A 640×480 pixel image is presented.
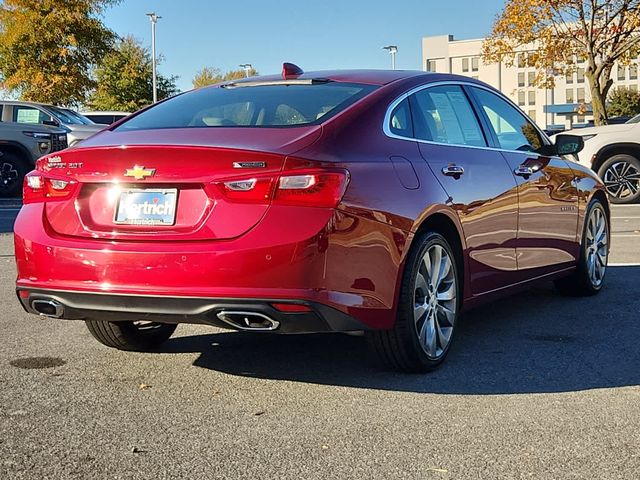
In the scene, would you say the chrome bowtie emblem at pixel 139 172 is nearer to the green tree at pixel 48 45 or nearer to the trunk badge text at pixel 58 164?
the trunk badge text at pixel 58 164

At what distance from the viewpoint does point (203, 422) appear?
3.75 m

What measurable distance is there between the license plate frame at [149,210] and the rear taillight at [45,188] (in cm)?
30

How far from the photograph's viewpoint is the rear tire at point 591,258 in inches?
267

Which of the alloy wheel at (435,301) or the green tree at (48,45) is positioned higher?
the green tree at (48,45)

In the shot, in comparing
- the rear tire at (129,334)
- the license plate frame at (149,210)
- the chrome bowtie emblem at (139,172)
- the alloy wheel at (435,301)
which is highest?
the chrome bowtie emblem at (139,172)

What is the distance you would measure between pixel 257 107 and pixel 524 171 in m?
1.97

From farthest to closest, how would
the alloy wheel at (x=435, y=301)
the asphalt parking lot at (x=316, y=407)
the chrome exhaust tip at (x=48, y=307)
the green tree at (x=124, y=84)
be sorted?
the green tree at (x=124, y=84)
the alloy wheel at (x=435, y=301)
the chrome exhaust tip at (x=48, y=307)
the asphalt parking lot at (x=316, y=407)

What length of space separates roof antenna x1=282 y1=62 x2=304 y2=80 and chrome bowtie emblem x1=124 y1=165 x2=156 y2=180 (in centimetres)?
142

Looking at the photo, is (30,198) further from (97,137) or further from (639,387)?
(639,387)

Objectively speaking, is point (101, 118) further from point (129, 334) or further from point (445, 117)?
point (445, 117)

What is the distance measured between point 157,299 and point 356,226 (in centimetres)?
90

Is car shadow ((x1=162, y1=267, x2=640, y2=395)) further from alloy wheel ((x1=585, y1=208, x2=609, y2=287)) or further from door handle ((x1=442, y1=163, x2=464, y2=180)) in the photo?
door handle ((x1=442, y1=163, x2=464, y2=180))

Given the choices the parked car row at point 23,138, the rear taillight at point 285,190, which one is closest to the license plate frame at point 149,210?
the rear taillight at point 285,190

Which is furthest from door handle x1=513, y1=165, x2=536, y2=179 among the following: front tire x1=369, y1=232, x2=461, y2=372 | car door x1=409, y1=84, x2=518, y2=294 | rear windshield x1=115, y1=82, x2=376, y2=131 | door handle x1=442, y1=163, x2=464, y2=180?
rear windshield x1=115, y1=82, x2=376, y2=131
